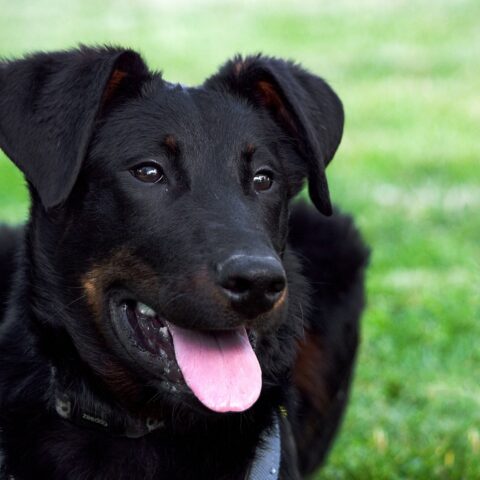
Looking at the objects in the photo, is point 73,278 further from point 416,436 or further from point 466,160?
point 466,160

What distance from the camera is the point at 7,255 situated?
5051 millimetres

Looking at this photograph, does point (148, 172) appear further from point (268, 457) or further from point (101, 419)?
point (268, 457)

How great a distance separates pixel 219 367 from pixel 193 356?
9 cm

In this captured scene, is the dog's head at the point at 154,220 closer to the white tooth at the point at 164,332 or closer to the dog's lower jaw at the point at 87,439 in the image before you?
the white tooth at the point at 164,332

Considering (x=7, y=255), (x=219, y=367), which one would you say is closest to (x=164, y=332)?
(x=219, y=367)

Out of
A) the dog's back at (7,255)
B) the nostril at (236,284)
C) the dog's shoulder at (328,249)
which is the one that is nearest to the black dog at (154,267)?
the nostril at (236,284)

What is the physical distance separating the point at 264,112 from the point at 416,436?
205 cm

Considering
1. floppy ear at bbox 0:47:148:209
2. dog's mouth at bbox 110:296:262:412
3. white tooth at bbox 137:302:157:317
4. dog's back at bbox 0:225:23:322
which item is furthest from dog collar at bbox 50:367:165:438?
dog's back at bbox 0:225:23:322

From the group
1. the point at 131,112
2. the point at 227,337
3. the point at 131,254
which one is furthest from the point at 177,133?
the point at 227,337

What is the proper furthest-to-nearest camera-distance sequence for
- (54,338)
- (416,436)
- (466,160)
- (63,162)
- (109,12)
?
(109,12) < (466,160) < (416,436) < (54,338) < (63,162)

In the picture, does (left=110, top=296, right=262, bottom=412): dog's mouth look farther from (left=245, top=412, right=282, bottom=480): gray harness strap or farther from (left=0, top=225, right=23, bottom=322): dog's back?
(left=0, top=225, right=23, bottom=322): dog's back

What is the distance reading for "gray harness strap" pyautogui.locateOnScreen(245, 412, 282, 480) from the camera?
12.3 feet

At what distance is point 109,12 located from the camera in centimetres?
2336

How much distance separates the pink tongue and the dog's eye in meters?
0.49
